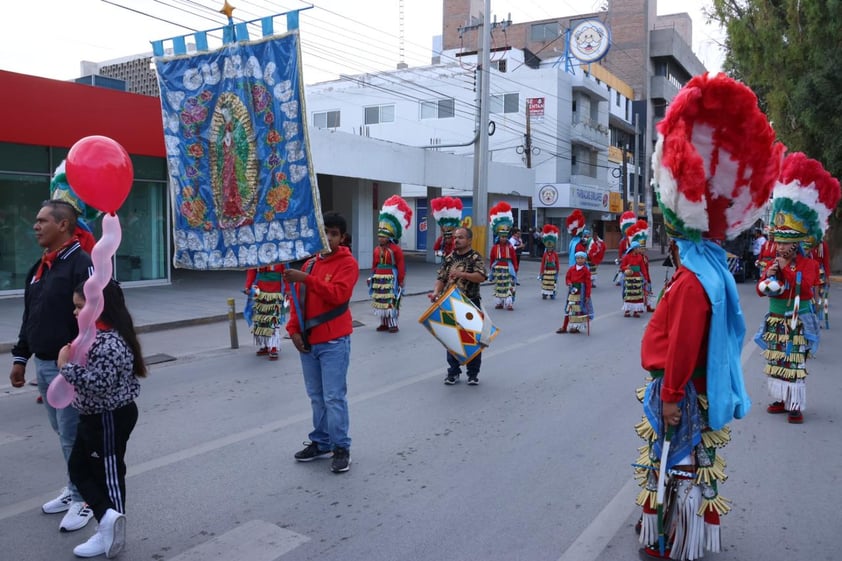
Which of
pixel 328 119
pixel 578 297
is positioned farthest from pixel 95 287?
pixel 328 119

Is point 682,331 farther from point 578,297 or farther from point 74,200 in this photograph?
point 578,297

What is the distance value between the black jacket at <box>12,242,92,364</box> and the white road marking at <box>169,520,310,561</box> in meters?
1.44

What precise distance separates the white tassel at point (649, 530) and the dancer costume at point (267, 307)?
6595mm

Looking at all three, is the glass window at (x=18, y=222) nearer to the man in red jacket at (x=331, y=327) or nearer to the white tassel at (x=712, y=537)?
the man in red jacket at (x=331, y=327)

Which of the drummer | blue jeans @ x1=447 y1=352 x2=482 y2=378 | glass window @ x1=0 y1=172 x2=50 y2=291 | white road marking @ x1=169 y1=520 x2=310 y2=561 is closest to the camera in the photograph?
white road marking @ x1=169 y1=520 x2=310 y2=561

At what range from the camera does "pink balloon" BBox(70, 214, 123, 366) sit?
353 centimetres

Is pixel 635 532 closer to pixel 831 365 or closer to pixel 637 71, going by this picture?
pixel 831 365

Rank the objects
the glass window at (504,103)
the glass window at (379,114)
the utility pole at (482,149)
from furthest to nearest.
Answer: the glass window at (379,114), the glass window at (504,103), the utility pole at (482,149)

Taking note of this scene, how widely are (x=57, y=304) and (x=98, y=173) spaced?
0.94 m

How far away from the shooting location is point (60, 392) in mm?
3701

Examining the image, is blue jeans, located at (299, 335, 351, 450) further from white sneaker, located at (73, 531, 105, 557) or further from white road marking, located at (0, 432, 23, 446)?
white road marking, located at (0, 432, 23, 446)

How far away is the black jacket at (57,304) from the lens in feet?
13.5

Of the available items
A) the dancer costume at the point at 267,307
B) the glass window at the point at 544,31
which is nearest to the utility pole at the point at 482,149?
the dancer costume at the point at 267,307

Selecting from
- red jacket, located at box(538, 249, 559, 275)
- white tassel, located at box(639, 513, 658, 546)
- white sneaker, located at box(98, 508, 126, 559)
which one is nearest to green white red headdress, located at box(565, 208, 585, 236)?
red jacket, located at box(538, 249, 559, 275)
